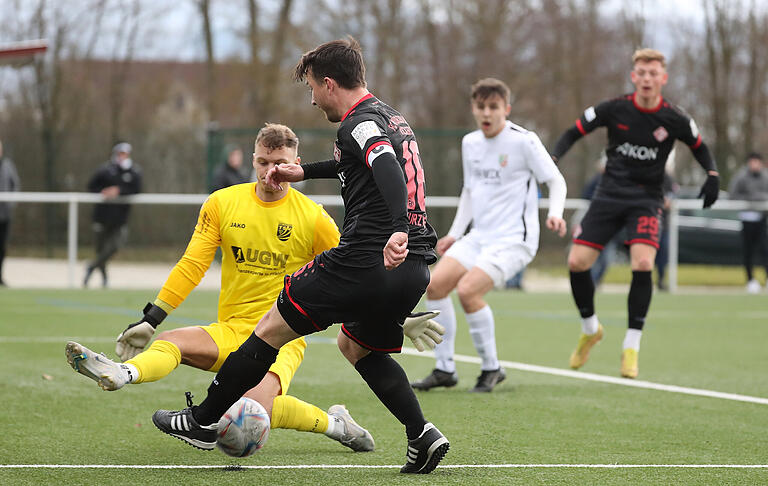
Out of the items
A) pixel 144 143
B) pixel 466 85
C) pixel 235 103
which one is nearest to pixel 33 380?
pixel 144 143

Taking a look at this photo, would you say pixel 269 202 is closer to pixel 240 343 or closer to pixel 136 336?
pixel 240 343

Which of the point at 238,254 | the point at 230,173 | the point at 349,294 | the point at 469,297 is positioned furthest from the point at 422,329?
the point at 230,173

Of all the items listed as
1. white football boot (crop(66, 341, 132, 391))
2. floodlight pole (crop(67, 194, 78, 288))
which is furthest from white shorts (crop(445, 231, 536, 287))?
floodlight pole (crop(67, 194, 78, 288))

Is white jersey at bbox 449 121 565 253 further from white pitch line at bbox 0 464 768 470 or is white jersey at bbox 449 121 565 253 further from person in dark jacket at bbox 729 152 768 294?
person in dark jacket at bbox 729 152 768 294

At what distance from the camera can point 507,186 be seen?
715 centimetres

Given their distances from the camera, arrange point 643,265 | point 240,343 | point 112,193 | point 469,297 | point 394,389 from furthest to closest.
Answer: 1. point 112,193
2. point 643,265
3. point 469,297
4. point 240,343
5. point 394,389

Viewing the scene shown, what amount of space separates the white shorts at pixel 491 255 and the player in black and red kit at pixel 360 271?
254 cm

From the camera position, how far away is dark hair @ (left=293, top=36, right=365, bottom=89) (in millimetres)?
4234

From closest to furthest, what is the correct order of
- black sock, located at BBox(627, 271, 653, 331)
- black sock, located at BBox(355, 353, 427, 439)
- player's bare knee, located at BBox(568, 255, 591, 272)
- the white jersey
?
black sock, located at BBox(355, 353, 427, 439) < the white jersey < black sock, located at BBox(627, 271, 653, 331) < player's bare knee, located at BBox(568, 255, 591, 272)

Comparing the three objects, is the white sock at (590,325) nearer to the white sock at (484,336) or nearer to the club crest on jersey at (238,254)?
the white sock at (484,336)

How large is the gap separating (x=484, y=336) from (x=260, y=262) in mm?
2332

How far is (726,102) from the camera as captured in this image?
31062 mm

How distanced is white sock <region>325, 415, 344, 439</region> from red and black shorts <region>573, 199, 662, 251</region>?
325cm

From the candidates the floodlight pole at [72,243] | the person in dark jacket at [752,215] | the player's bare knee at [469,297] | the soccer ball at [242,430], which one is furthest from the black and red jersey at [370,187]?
the person in dark jacket at [752,215]
